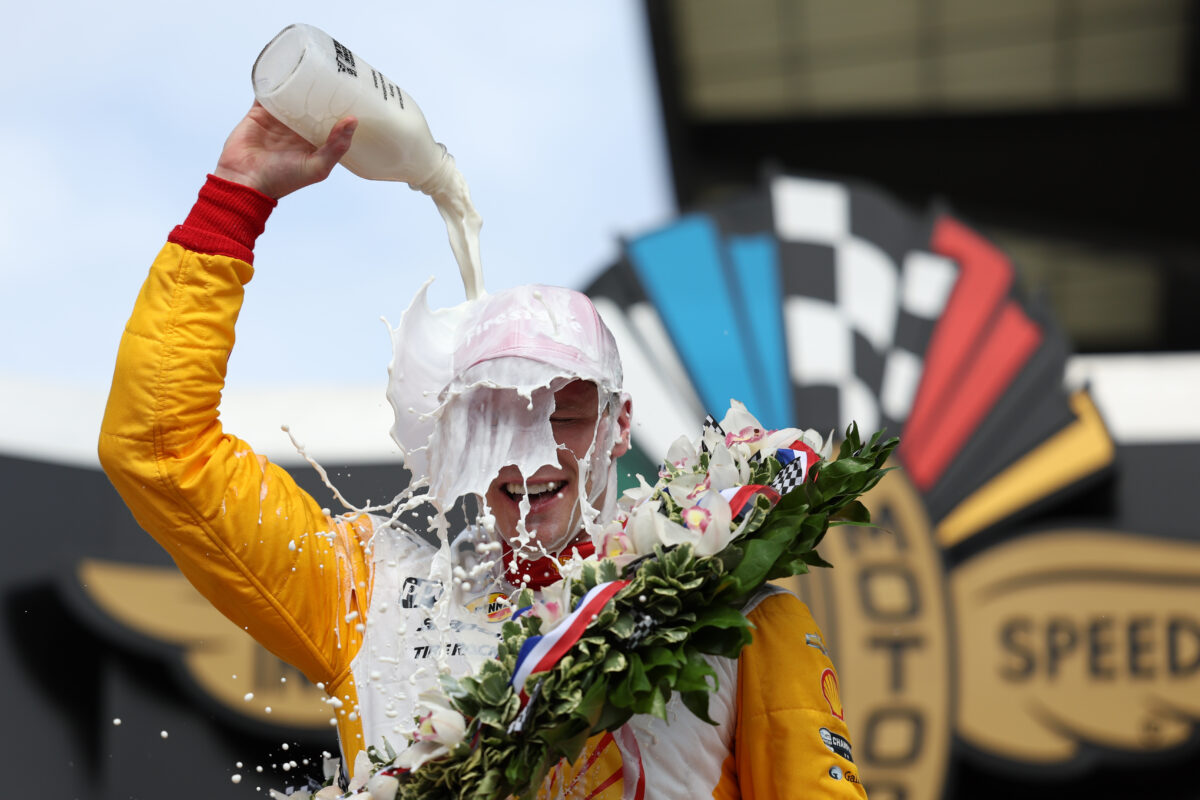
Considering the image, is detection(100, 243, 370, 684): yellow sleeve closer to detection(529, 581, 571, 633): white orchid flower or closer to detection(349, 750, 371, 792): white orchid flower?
detection(349, 750, 371, 792): white orchid flower

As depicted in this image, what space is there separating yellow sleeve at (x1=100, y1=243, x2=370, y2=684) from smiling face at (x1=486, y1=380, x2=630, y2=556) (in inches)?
11.2

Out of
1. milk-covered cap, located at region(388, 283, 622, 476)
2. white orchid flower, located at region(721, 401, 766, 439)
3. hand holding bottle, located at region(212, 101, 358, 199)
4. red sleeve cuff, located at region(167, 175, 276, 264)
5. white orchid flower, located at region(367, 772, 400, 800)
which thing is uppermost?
hand holding bottle, located at region(212, 101, 358, 199)

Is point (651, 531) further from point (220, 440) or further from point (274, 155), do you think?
point (274, 155)

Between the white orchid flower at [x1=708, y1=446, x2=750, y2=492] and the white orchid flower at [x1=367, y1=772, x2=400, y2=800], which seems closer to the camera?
the white orchid flower at [x1=367, y1=772, x2=400, y2=800]

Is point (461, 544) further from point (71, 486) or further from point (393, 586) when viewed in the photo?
point (71, 486)

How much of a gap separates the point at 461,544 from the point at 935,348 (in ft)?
12.5

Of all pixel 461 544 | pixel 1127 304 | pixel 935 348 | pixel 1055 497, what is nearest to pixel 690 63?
pixel 1127 304

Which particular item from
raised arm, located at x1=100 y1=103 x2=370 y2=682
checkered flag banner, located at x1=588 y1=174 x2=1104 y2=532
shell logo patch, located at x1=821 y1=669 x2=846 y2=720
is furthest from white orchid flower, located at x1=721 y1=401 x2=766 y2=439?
checkered flag banner, located at x1=588 y1=174 x2=1104 y2=532

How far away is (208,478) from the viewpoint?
5.42ft

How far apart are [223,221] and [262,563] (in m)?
0.48

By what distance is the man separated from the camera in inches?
63.6

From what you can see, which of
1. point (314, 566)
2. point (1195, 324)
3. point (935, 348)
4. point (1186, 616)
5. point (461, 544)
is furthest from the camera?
point (1195, 324)

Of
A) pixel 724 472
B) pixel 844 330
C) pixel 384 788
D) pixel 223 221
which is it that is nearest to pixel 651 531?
pixel 724 472

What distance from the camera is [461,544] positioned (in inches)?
78.8
